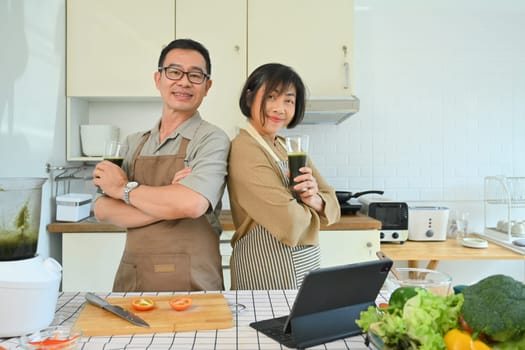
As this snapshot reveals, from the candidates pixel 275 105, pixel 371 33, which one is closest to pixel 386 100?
pixel 371 33

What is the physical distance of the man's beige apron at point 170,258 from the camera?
1.66 metres

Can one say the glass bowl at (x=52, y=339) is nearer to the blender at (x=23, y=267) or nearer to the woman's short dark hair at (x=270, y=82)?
the blender at (x=23, y=267)

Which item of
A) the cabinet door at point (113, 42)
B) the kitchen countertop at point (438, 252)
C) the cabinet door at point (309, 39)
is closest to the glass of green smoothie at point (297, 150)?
the kitchen countertop at point (438, 252)

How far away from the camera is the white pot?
109 cm

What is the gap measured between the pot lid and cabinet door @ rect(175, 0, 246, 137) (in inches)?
84.8

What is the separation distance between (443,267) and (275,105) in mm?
2426

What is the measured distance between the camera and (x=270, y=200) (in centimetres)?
161

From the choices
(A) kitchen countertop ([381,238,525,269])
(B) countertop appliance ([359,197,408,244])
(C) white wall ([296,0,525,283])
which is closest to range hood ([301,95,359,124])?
(C) white wall ([296,0,525,283])

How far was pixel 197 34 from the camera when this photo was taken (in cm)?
323

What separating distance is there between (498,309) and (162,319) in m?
0.74

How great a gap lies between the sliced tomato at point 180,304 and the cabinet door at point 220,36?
205 centimetres

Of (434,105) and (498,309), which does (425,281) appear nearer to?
(498,309)

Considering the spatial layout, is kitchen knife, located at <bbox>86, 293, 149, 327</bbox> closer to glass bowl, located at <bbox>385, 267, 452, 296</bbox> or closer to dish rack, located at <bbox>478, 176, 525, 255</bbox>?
glass bowl, located at <bbox>385, 267, 452, 296</bbox>

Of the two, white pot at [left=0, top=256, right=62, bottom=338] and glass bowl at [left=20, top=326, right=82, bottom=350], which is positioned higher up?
white pot at [left=0, top=256, right=62, bottom=338]
